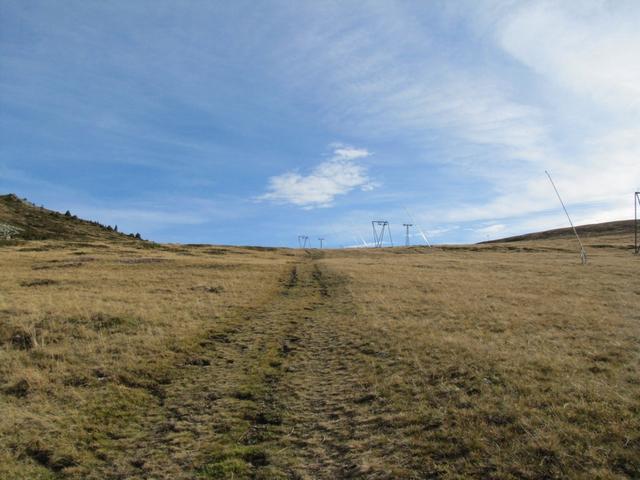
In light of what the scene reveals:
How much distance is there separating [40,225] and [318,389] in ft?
370

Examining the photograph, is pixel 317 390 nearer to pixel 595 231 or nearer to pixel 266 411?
pixel 266 411

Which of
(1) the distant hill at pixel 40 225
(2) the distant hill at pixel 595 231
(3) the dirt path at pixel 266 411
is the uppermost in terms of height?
(1) the distant hill at pixel 40 225

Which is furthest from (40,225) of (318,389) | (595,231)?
(595,231)

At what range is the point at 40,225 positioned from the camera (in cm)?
10044

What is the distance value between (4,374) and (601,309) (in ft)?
85.0

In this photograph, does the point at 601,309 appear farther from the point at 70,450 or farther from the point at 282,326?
the point at 70,450

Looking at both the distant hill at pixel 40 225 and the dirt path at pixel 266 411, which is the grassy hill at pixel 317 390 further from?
the distant hill at pixel 40 225

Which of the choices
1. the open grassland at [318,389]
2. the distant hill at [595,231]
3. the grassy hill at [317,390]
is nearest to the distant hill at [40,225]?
the grassy hill at [317,390]

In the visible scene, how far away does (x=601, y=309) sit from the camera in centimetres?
2150

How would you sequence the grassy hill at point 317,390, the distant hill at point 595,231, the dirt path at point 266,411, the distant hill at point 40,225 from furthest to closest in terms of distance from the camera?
the distant hill at point 595,231
the distant hill at point 40,225
the dirt path at point 266,411
the grassy hill at point 317,390

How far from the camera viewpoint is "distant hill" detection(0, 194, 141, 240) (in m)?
87.2

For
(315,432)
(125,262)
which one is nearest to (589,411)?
(315,432)

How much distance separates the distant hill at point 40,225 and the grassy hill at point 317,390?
77270mm

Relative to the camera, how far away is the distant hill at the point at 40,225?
8719 cm
